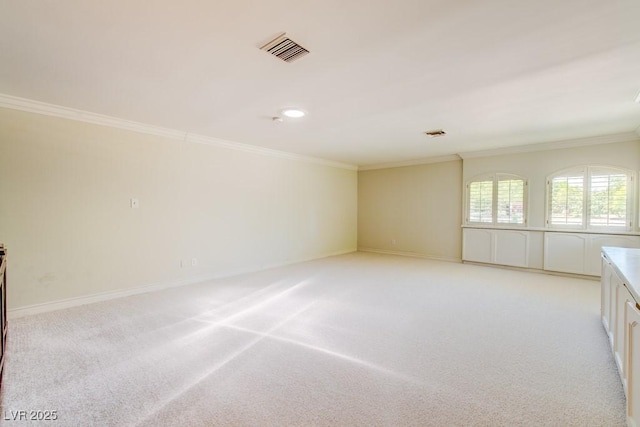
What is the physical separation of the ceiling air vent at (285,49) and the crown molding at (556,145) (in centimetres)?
508

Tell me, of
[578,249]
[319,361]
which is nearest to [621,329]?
[319,361]

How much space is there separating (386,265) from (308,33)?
5036 mm

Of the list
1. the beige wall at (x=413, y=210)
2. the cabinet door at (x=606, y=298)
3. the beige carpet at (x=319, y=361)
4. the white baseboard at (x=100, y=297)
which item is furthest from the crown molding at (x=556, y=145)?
the white baseboard at (x=100, y=297)

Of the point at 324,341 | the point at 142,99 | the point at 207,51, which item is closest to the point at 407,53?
the point at 207,51

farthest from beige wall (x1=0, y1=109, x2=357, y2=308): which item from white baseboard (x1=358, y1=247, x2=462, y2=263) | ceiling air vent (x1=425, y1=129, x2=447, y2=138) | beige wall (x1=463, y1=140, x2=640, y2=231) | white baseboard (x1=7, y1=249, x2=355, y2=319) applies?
beige wall (x1=463, y1=140, x2=640, y2=231)

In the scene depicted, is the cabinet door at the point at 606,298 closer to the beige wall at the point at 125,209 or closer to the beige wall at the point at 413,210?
the beige wall at the point at 413,210

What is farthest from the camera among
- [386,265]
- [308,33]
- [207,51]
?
[386,265]

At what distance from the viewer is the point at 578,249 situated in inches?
200

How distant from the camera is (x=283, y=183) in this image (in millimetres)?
6266

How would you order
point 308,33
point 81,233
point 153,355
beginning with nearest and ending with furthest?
point 308,33, point 153,355, point 81,233

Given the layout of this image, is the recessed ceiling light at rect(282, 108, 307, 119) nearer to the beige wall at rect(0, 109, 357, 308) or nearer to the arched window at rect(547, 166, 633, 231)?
the beige wall at rect(0, 109, 357, 308)

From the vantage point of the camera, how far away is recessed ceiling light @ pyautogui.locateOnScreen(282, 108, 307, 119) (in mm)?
3539

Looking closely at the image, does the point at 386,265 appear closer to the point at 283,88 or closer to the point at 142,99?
the point at 283,88

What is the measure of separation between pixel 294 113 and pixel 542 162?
478 centimetres
